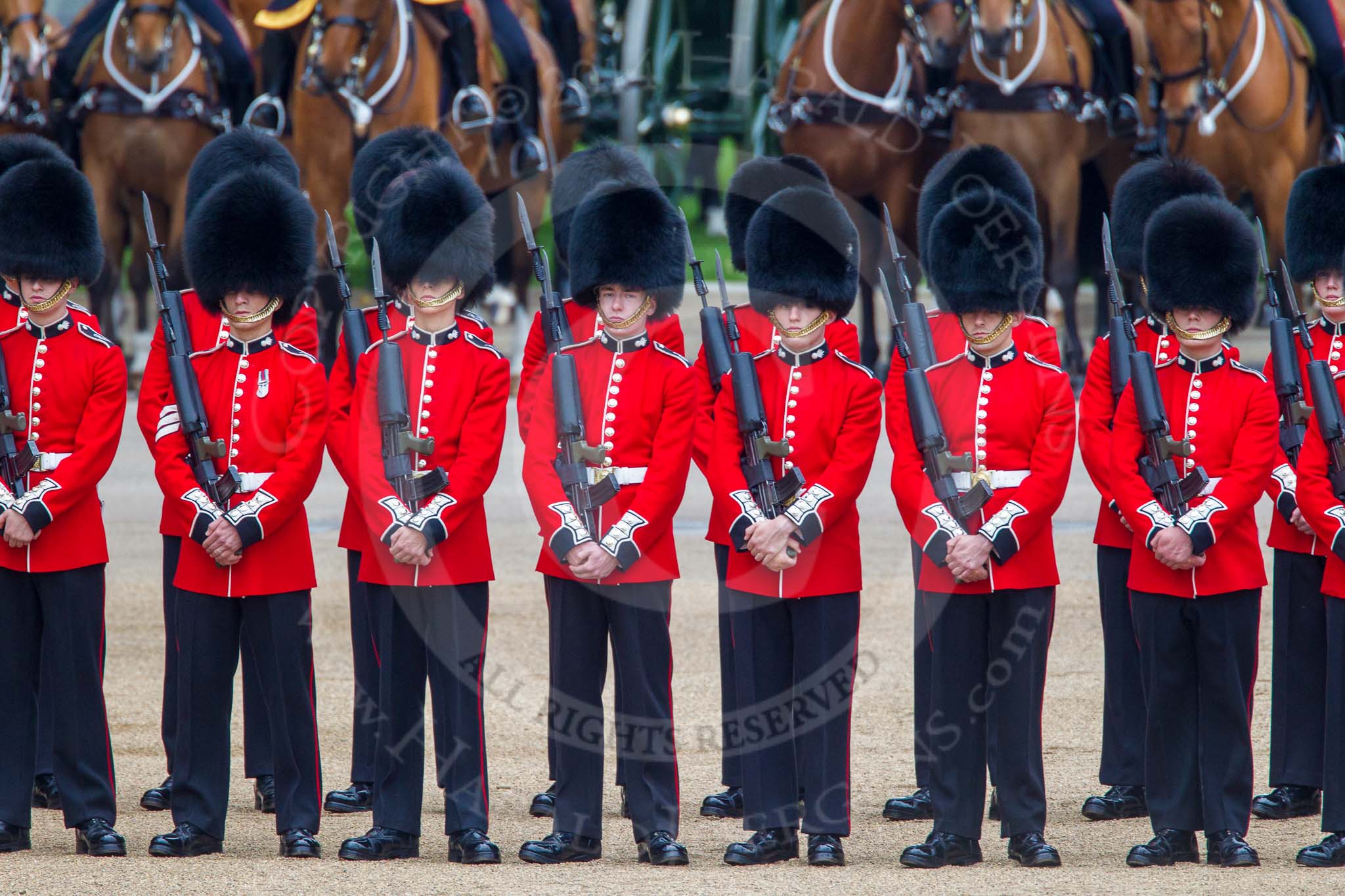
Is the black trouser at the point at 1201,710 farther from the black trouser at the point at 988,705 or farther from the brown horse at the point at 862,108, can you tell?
the brown horse at the point at 862,108

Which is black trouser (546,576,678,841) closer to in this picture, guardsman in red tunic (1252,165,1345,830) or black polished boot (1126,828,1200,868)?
black polished boot (1126,828,1200,868)

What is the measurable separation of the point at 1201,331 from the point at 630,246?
4.15 feet

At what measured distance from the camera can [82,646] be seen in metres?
4.55

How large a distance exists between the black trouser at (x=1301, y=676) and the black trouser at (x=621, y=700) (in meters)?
1.45

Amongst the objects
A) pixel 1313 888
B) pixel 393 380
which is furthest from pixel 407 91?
pixel 1313 888

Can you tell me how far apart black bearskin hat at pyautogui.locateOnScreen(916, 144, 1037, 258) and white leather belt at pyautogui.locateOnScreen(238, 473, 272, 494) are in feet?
6.09

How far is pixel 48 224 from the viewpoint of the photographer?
477cm

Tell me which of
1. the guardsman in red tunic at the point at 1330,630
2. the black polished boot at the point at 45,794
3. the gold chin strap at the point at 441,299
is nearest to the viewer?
the guardsman in red tunic at the point at 1330,630

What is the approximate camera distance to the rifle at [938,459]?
4.44 m

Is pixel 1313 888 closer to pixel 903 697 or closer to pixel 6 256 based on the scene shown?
pixel 903 697

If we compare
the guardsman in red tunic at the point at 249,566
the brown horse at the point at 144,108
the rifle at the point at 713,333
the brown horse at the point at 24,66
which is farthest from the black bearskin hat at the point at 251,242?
the brown horse at the point at 24,66

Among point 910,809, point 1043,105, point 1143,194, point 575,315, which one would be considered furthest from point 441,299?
point 1043,105

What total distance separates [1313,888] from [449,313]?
7.11 feet

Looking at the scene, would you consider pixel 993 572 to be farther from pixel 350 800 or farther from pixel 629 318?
pixel 350 800
